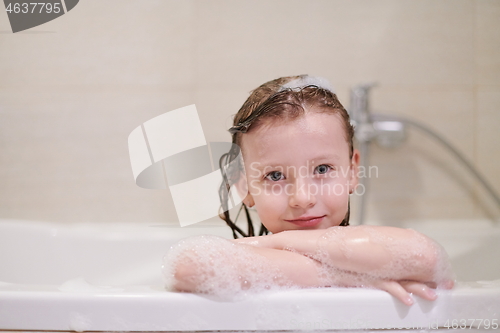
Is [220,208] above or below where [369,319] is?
below

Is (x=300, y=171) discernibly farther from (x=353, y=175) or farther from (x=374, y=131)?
(x=374, y=131)

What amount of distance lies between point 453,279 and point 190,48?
3.35 ft

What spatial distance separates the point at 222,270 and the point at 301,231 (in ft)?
0.55

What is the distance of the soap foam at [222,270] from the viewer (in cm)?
51

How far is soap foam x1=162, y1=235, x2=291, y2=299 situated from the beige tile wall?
72cm

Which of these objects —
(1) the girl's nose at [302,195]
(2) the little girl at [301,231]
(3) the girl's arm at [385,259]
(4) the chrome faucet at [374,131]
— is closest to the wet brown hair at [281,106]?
(2) the little girl at [301,231]

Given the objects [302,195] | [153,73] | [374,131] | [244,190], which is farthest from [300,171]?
[153,73]

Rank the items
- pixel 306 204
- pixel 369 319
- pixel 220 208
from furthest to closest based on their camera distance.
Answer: pixel 220 208 < pixel 306 204 < pixel 369 319

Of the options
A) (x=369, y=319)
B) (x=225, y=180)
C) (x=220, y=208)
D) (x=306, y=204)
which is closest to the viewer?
(x=369, y=319)

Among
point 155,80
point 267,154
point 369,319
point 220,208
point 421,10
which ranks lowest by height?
point 220,208

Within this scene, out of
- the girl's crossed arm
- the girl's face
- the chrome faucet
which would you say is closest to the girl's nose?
the girl's face

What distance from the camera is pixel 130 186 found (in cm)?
126

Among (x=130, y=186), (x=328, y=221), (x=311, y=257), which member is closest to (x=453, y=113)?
(x=328, y=221)

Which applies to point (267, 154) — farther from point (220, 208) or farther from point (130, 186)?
point (130, 186)
